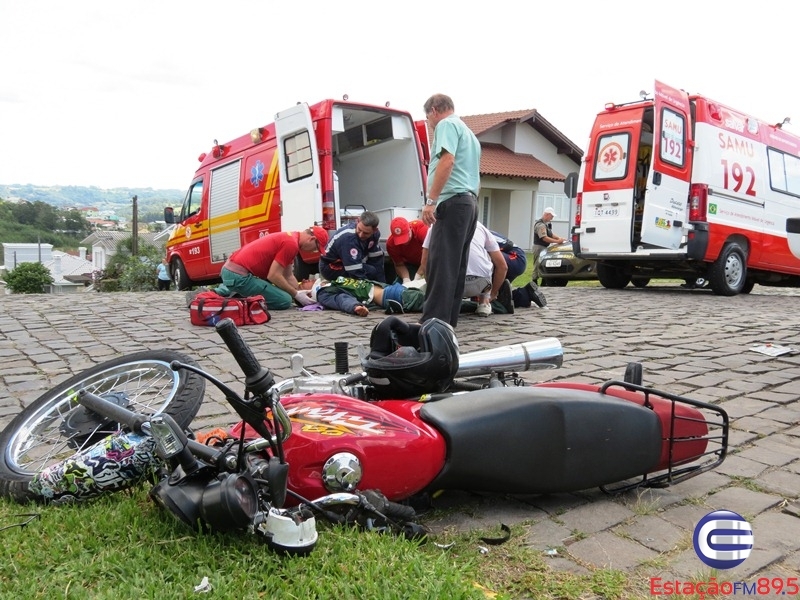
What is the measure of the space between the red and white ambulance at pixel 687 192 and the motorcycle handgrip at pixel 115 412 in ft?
27.6

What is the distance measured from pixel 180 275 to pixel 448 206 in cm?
877

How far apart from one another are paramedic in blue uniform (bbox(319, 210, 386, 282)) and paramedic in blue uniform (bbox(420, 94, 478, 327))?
2.33 m

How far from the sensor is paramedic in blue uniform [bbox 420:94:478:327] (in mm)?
5199

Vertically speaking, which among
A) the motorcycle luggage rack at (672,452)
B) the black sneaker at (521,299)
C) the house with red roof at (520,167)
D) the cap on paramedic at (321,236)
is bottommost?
the motorcycle luggage rack at (672,452)

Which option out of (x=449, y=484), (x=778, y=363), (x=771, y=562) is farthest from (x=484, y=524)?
(x=778, y=363)

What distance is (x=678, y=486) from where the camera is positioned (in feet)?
8.71

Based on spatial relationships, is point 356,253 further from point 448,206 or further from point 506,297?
point 448,206

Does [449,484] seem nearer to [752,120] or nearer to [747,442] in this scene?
[747,442]

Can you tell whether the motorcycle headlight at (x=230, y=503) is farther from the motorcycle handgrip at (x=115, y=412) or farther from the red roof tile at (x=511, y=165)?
the red roof tile at (x=511, y=165)

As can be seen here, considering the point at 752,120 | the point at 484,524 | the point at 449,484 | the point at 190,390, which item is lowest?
the point at 484,524

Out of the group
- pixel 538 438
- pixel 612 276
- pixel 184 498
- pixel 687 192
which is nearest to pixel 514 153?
pixel 612 276

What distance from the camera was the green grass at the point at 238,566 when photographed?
170 cm

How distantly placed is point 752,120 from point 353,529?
10548 millimetres

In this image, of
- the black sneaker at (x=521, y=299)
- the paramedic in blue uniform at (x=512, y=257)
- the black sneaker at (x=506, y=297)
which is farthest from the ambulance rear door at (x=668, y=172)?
the black sneaker at (x=506, y=297)
